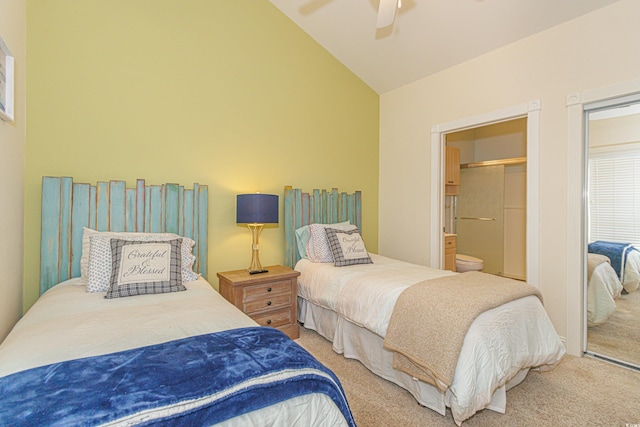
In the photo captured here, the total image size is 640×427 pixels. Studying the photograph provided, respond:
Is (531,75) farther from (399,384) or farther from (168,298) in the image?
(168,298)

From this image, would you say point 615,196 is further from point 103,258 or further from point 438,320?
point 103,258

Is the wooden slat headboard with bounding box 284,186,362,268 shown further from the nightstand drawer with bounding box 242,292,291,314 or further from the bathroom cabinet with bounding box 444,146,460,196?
the bathroom cabinet with bounding box 444,146,460,196

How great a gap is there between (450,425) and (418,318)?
1.97 ft

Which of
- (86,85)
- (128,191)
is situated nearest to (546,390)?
(128,191)

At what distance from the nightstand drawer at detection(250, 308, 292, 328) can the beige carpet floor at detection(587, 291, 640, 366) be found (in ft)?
8.57

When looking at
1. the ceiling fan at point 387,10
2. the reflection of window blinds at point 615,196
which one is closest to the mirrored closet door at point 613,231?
the reflection of window blinds at point 615,196

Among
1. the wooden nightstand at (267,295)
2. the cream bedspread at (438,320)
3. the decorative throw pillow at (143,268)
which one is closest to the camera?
the cream bedspread at (438,320)

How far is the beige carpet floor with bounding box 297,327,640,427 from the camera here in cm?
178

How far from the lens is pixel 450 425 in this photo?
Result: 5.74 ft

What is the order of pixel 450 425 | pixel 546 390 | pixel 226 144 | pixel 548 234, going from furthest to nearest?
pixel 226 144, pixel 548 234, pixel 546 390, pixel 450 425

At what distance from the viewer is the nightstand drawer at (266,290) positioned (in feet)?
8.59

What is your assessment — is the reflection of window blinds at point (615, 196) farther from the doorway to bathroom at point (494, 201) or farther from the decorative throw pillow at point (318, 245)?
the decorative throw pillow at point (318, 245)

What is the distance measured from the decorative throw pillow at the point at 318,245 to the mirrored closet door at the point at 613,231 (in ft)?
7.49

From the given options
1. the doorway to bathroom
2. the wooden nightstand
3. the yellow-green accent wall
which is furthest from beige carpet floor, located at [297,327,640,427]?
the doorway to bathroom
